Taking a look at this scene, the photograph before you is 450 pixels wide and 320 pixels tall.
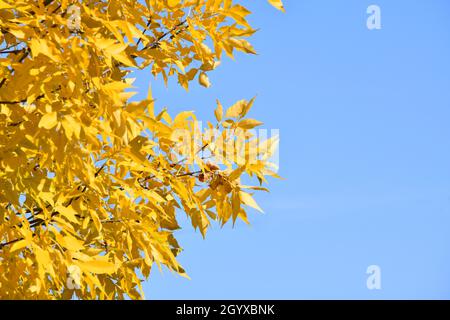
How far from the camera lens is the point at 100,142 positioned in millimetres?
2980

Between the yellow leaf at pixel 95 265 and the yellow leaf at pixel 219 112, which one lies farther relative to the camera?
the yellow leaf at pixel 219 112

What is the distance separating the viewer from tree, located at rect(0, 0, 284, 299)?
2.55 m

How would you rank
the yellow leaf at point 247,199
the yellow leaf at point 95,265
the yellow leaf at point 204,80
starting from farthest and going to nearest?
1. the yellow leaf at point 204,80
2. the yellow leaf at point 247,199
3. the yellow leaf at point 95,265

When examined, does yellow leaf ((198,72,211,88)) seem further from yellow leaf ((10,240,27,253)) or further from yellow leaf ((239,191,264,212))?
yellow leaf ((10,240,27,253))

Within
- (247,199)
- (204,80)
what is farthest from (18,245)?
(204,80)

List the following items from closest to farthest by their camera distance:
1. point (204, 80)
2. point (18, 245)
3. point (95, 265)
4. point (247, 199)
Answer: point (18, 245)
point (95, 265)
point (247, 199)
point (204, 80)

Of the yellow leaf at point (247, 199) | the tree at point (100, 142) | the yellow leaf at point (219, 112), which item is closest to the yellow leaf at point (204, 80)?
the tree at point (100, 142)

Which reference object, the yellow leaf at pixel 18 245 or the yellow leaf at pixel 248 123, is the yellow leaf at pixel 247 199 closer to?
the yellow leaf at pixel 248 123

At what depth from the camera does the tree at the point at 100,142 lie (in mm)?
2553

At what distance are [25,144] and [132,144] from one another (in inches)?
22.9

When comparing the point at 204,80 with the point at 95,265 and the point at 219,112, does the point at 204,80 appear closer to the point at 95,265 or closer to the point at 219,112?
the point at 219,112

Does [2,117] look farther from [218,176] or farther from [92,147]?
[218,176]

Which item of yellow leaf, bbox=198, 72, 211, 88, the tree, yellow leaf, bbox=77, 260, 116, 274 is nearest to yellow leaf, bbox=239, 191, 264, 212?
the tree

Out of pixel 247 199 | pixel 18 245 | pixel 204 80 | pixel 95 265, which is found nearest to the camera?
pixel 18 245
